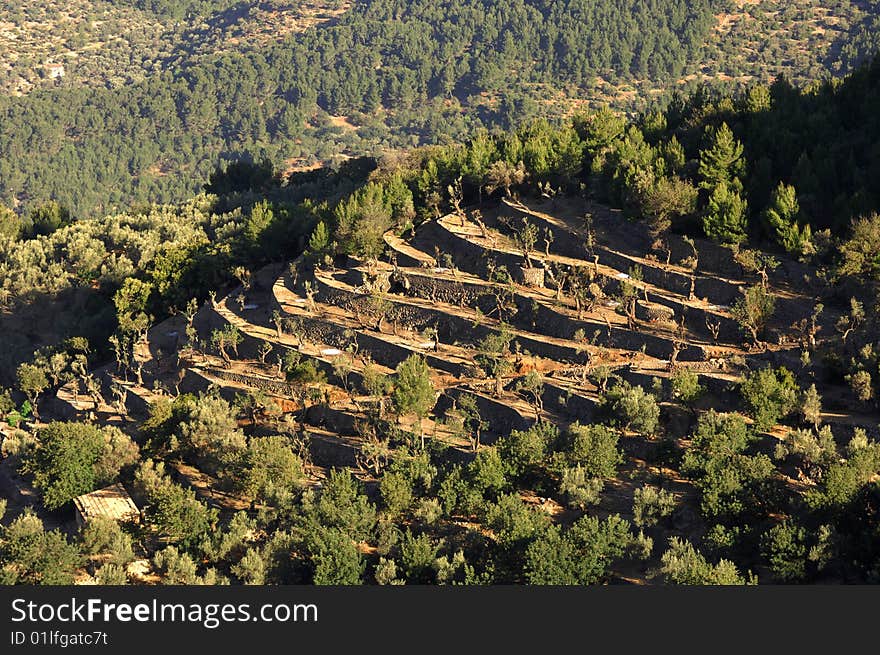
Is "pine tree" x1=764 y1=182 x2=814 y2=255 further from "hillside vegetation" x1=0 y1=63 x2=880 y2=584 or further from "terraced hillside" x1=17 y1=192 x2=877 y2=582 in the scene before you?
"terraced hillside" x1=17 y1=192 x2=877 y2=582

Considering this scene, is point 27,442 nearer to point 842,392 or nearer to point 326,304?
point 326,304

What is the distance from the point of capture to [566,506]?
47.8 m

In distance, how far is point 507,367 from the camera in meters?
55.2

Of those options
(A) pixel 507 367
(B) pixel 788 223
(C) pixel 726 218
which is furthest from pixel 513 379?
(B) pixel 788 223

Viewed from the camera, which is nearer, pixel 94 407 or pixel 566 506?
pixel 566 506

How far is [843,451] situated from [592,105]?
13332 cm

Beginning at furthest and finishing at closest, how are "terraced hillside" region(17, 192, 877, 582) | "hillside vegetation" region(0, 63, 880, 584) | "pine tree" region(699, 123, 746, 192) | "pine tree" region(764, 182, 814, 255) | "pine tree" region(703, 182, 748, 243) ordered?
"pine tree" region(699, 123, 746, 192), "pine tree" region(703, 182, 748, 243), "pine tree" region(764, 182, 814, 255), "terraced hillside" region(17, 192, 877, 582), "hillside vegetation" region(0, 63, 880, 584)

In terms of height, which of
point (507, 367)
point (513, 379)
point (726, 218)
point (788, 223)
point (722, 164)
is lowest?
point (513, 379)

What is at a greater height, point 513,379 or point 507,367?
point 507,367

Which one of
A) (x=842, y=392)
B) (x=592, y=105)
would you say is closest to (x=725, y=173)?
(x=842, y=392)

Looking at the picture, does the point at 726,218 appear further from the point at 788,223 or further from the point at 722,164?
the point at 722,164

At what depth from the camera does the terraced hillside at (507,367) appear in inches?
1855

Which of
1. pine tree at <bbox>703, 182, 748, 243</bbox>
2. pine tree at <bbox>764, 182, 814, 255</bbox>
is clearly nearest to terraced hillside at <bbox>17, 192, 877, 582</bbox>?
pine tree at <bbox>703, 182, 748, 243</bbox>

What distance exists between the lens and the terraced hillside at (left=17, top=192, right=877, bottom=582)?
47125mm
